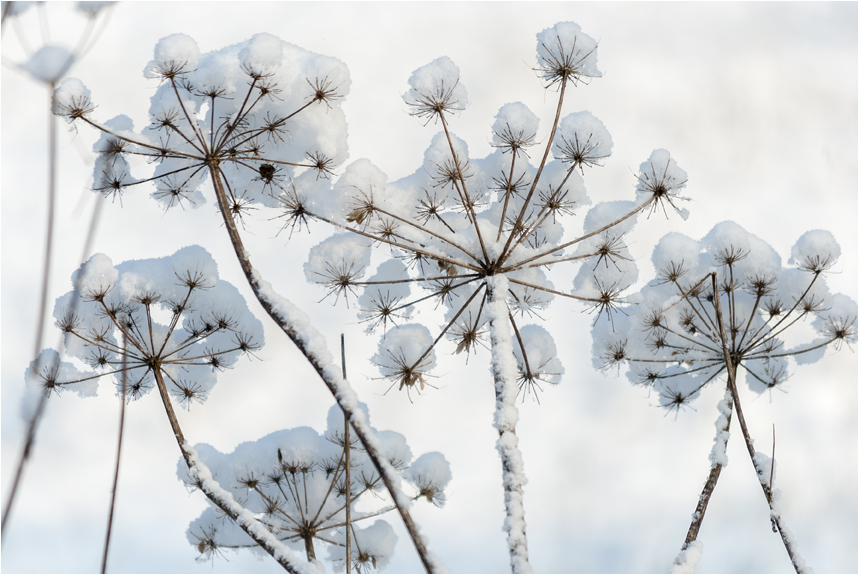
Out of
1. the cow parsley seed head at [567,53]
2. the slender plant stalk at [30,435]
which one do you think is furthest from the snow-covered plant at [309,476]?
the slender plant stalk at [30,435]

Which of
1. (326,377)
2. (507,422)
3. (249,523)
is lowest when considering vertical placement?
(249,523)

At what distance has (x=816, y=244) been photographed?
390 inches

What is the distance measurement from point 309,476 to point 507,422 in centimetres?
513

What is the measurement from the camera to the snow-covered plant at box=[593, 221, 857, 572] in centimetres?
991

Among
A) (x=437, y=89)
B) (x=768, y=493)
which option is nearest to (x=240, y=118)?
(x=437, y=89)

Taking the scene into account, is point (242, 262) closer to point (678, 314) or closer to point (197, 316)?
point (197, 316)

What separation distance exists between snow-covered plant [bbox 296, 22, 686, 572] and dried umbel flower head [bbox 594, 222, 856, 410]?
1645mm

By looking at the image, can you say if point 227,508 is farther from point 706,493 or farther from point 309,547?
point 706,493

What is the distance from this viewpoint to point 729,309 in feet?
32.8

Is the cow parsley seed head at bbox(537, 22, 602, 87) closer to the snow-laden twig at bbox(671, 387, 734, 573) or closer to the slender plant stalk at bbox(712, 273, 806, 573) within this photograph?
the slender plant stalk at bbox(712, 273, 806, 573)

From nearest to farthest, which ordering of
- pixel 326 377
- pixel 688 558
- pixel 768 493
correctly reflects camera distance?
pixel 326 377
pixel 688 558
pixel 768 493

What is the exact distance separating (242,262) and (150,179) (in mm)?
2396

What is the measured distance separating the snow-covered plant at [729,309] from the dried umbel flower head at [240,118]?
5.04 m

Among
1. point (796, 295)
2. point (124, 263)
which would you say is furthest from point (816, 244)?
point (124, 263)
